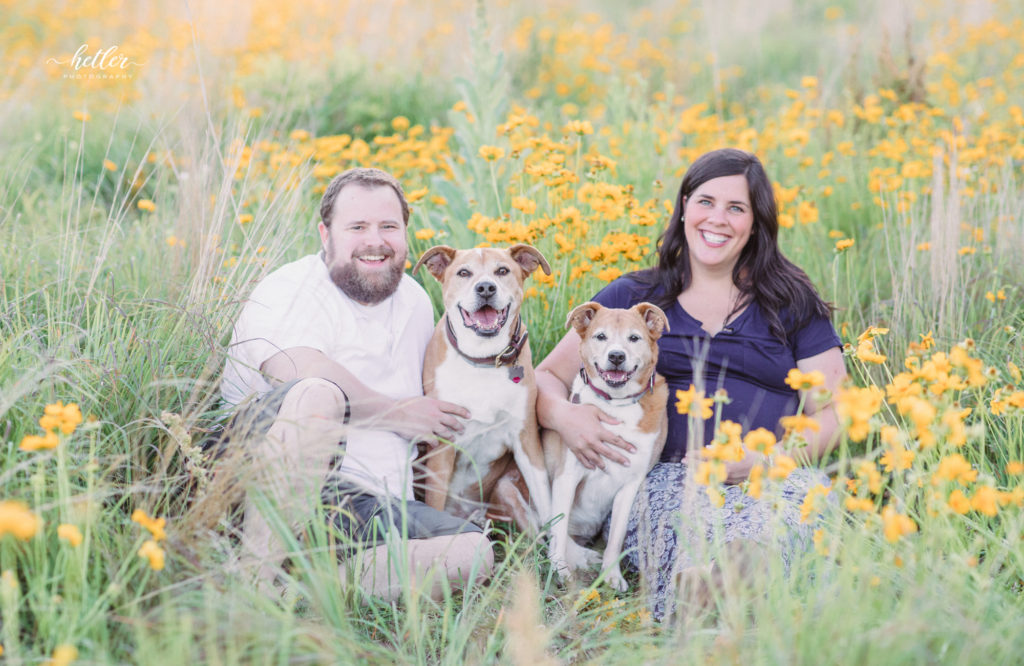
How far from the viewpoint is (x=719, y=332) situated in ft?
11.6

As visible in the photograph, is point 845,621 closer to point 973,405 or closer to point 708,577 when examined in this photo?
point 708,577

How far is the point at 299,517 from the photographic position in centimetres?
237

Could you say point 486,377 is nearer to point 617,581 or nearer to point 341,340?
point 341,340

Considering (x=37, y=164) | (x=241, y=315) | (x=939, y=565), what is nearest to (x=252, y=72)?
(x=37, y=164)

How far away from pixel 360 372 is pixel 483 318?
1.70 feet

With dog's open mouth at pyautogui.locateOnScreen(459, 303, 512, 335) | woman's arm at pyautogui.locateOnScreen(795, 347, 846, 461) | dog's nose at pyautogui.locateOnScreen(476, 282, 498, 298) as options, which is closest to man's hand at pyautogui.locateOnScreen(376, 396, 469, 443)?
dog's open mouth at pyautogui.locateOnScreen(459, 303, 512, 335)

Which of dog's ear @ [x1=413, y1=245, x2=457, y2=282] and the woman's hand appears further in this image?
dog's ear @ [x1=413, y1=245, x2=457, y2=282]

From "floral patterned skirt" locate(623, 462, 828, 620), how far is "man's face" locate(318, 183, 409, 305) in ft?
4.27

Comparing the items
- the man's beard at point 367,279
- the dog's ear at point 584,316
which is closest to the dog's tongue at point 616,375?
the dog's ear at point 584,316

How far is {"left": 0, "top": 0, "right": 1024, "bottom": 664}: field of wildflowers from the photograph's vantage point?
6.63 feet

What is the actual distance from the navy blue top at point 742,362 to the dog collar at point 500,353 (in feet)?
1.96

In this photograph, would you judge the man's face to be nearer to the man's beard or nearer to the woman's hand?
the man's beard

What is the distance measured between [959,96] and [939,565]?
5698 mm

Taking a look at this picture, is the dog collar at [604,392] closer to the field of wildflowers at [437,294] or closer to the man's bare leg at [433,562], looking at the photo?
the field of wildflowers at [437,294]
